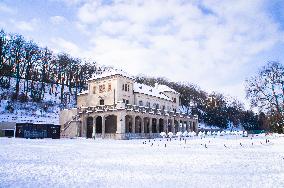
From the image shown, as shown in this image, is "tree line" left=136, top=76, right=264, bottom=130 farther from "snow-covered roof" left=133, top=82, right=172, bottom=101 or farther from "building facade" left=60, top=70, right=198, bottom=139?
"building facade" left=60, top=70, right=198, bottom=139

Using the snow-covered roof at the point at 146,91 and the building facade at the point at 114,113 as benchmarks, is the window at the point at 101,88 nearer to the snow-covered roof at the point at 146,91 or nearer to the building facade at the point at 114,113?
Result: the building facade at the point at 114,113

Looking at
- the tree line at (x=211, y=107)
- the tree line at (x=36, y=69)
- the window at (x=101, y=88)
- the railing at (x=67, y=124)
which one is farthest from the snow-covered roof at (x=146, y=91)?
the tree line at (x=211, y=107)

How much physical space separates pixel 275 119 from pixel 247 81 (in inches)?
345

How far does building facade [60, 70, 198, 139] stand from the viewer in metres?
46.9

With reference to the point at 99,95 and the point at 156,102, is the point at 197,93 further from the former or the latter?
the point at 99,95

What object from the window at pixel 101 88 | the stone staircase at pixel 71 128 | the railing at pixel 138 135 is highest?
the window at pixel 101 88

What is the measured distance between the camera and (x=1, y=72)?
65.8 metres

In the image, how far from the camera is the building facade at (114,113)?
1845 inches

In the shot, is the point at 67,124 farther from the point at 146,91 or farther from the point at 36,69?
the point at 36,69

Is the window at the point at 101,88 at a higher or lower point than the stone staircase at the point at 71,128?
higher

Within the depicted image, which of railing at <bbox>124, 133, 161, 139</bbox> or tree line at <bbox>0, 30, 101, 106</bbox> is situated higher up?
tree line at <bbox>0, 30, 101, 106</bbox>

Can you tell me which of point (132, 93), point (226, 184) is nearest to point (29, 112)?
point (132, 93)

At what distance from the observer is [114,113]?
4656 centimetres

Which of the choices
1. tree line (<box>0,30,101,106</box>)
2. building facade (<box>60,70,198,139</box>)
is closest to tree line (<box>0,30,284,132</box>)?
tree line (<box>0,30,101,106</box>)
